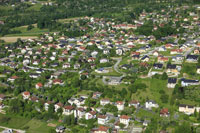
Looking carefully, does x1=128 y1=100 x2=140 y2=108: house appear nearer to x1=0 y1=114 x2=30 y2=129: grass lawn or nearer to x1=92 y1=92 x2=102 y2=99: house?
x1=92 y1=92 x2=102 y2=99: house

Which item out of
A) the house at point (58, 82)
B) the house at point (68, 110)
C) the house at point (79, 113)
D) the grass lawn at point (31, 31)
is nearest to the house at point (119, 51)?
the house at point (58, 82)

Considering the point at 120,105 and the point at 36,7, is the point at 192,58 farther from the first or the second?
the point at 36,7

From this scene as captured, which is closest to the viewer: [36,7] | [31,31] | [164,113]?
[164,113]

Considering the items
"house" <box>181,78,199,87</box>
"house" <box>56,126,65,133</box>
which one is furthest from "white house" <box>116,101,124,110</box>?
"house" <box>181,78,199,87</box>

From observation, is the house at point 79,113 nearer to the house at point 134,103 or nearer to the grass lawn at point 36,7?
the house at point 134,103

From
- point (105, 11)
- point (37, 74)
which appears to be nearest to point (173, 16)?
point (105, 11)

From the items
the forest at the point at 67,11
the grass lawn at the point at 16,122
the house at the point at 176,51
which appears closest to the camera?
the grass lawn at the point at 16,122

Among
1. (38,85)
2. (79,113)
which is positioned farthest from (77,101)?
(38,85)

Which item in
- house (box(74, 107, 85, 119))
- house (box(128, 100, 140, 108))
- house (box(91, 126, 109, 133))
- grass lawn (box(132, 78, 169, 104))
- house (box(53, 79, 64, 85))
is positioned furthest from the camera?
house (box(53, 79, 64, 85))

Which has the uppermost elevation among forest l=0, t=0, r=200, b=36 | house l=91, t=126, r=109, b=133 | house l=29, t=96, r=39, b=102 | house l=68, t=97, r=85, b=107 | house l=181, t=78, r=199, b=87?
forest l=0, t=0, r=200, b=36
